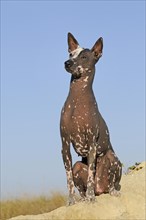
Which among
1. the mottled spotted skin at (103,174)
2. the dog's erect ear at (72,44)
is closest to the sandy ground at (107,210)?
the mottled spotted skin at (103,174)

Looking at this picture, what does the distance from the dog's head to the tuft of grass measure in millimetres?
7126

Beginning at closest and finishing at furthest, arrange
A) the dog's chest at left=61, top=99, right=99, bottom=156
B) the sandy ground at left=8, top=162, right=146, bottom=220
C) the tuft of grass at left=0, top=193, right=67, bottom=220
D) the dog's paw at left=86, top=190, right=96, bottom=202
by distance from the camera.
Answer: the sandy ground at left=8, top=162, right=146, bottom=220 → the dog's paw at left=86, top=190, right=96, bottom=202 → the dog's chest at left=61, top=99, right=99, bottom=156 → the tuft of grass at left=0, top=193, right=67, bottom=220

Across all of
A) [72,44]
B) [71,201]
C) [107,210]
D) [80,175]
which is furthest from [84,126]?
[72,44]

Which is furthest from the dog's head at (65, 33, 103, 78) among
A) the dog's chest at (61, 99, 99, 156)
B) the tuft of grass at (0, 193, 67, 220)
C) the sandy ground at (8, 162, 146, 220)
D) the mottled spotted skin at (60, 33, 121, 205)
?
the tuft of grass at (0, 193, 67, 220)

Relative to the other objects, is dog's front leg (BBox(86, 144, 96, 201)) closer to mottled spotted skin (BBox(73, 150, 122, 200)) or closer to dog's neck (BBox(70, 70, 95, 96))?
mottled spotted skin (BBox(73, 150, 122, 200))

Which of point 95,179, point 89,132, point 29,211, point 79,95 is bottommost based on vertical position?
point 29,211

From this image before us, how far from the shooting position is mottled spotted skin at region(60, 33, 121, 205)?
7.40 m

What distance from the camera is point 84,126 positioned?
737 cm

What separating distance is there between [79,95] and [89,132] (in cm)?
58

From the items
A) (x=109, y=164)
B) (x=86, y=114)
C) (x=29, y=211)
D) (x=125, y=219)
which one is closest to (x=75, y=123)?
(x=86, y=114)

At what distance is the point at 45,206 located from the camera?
14500mm

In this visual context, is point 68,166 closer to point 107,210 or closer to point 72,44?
point 107,210

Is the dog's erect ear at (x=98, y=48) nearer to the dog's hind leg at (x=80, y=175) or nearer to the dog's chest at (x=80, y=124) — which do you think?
the dog's chest at (x=80, y=124)

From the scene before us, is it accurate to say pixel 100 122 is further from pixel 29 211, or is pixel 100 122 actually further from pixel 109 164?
pixel 29 211
